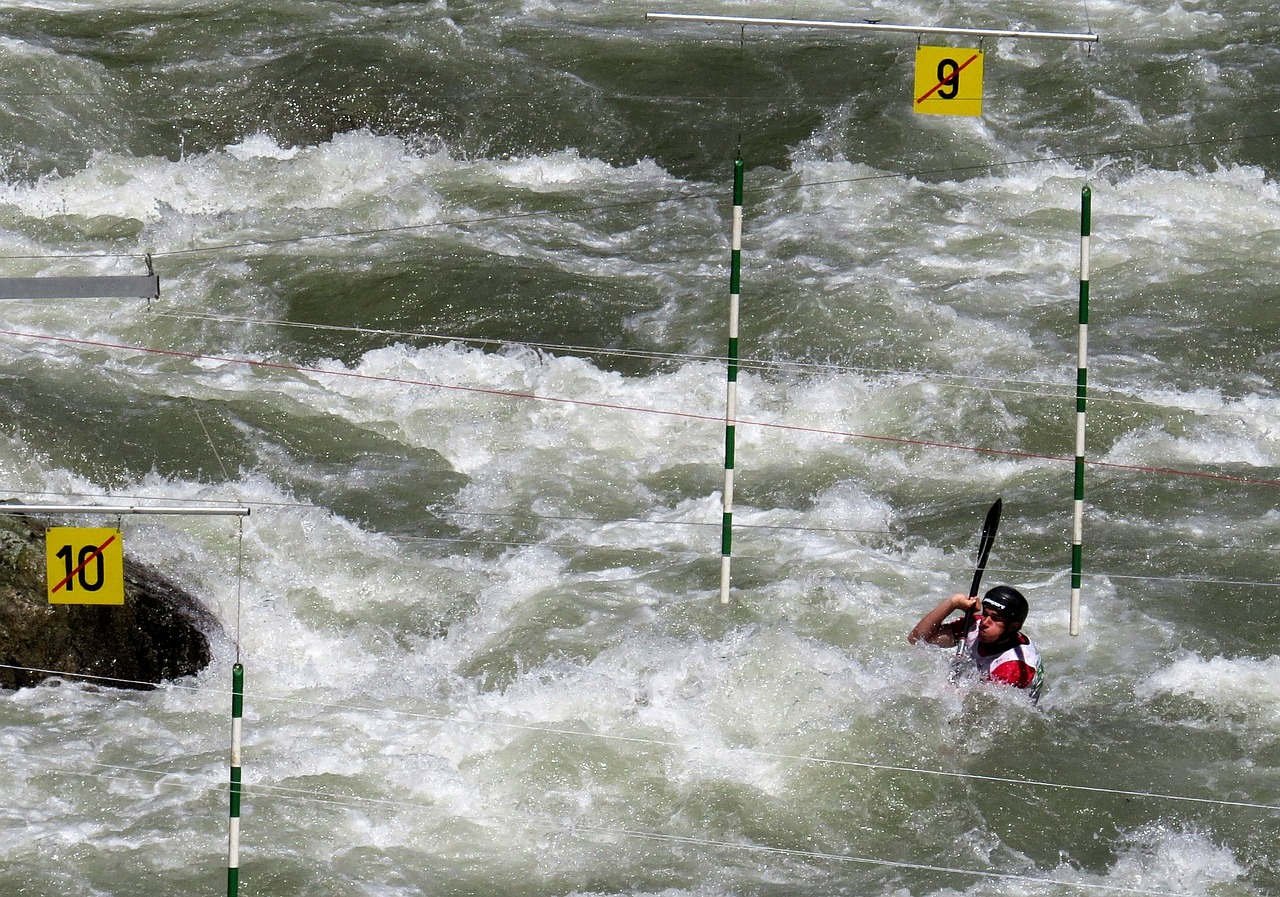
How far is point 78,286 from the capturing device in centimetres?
527

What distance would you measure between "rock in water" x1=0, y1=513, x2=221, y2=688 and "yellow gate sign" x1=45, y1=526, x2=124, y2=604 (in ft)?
2.52

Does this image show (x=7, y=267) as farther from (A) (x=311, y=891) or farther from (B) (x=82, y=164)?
(A) (x=311, y=891)

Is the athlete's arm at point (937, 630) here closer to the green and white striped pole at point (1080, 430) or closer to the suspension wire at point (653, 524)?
the green and white striped pole at point (1080, 430)

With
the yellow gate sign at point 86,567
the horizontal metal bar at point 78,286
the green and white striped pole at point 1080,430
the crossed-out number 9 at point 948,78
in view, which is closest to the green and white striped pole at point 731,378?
the green and white striped pole at point 1080,430

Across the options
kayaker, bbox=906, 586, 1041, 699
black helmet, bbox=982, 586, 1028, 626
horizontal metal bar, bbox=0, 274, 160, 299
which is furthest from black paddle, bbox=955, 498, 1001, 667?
horizontal metal bar, bbox=0, 274, 160, 299

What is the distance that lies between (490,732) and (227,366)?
12.3ft

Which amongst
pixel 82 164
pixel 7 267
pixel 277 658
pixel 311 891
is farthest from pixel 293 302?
pixel 311 891

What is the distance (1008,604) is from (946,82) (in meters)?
4.37

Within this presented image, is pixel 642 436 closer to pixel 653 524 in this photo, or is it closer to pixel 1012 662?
pixel 653 524

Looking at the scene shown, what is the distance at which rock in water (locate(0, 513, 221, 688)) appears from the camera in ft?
22.0

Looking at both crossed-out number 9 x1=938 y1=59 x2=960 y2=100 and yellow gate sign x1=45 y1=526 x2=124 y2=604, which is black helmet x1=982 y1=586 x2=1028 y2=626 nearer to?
yellow gate sign x1=45 y1=526 x2=124 y2=604

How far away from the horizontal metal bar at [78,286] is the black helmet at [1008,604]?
3.00 meters

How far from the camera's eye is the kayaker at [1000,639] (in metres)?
6.45

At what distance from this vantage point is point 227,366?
31.6 feet
